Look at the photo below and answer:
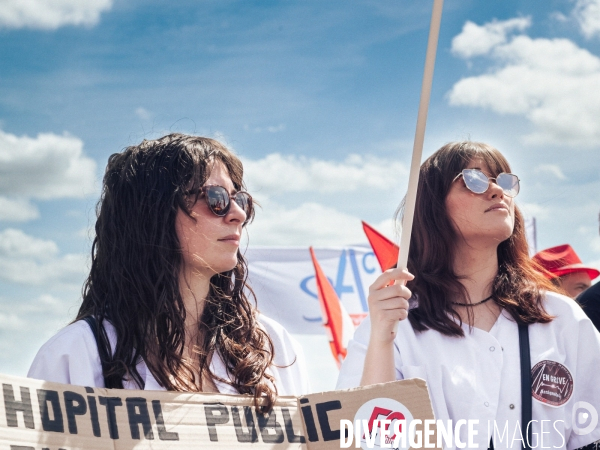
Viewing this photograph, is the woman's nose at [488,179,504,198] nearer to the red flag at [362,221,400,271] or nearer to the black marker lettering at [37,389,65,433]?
the black marker lettering at [37,389,65,433]

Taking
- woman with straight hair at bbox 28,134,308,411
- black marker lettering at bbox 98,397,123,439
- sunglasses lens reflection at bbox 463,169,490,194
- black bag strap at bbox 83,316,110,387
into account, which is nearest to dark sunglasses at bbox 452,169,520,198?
sunglasses lens reflection at bbox 463,169,490,194

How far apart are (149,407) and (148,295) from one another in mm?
533

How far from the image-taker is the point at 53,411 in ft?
5.57

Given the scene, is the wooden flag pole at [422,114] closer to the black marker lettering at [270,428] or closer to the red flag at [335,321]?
the black marker lettering at [270,428]

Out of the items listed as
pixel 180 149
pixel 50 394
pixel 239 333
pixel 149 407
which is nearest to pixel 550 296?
pixel 239 333

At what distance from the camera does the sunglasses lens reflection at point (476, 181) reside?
111 inches

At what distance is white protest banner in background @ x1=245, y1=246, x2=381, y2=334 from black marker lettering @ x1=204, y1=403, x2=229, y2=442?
20.1ft

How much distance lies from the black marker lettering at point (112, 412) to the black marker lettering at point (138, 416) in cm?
3

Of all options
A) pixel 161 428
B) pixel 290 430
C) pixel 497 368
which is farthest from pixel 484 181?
pixel 161 428

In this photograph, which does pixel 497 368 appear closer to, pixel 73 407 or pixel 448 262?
pixel 448 262

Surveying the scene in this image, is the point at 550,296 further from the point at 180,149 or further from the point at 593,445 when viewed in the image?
the point at 180,149

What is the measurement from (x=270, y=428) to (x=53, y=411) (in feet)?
1.77

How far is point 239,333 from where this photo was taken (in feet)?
7.83

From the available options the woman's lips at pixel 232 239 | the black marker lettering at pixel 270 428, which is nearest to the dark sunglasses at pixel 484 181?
the woman's lips at pixel 232 239
